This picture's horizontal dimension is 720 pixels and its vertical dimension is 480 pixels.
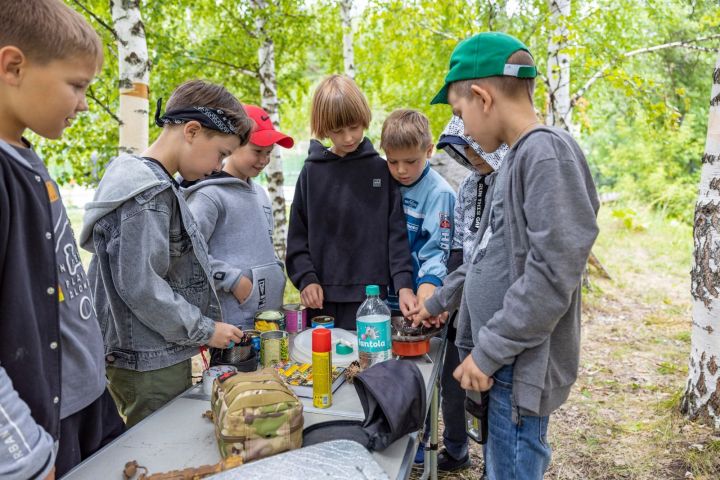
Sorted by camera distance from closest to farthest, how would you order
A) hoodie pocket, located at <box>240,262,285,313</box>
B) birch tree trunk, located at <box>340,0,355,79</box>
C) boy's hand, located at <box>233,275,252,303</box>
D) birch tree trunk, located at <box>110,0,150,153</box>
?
boy's hand, located at <box>233,275,252,303</box>, hoodie pocket, located at <box>240,262,285,313</box>, birch tree trunk, located at <box>110,0,150,153</box>, birch tree trunk, located at <box>340,0,355,79</box>

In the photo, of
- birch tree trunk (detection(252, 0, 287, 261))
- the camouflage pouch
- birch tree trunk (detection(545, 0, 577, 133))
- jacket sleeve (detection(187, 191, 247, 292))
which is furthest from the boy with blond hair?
birch tree trunk (detection(545, 0, 577, 133))

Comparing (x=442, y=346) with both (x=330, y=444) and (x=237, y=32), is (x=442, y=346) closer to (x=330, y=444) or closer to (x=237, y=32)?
(x=330, y=444)

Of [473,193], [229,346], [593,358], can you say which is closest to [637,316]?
[593,358]

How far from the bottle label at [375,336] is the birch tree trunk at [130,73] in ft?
9.59

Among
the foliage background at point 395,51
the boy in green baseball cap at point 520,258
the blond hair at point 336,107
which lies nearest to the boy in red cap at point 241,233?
the blond hair at point 336,107

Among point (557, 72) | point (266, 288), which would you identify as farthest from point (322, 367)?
point (557, 72)

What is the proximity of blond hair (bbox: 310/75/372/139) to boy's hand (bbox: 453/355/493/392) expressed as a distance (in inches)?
56.7

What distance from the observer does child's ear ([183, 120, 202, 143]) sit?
2.01 metres

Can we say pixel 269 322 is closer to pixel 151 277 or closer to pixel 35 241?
pixel 151 277

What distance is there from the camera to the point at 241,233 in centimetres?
258

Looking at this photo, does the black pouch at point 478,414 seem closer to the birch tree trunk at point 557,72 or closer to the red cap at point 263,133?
the red cap at point 263,133

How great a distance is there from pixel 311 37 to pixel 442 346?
7648 mm

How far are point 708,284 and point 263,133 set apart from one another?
3057 mm

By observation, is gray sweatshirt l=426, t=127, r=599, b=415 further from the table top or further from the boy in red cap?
the boy in red cap
